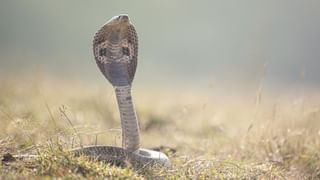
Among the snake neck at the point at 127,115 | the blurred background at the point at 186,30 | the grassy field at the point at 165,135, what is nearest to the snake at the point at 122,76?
the snake neck at the point at 127,115

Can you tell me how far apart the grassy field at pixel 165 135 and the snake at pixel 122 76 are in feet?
0.46

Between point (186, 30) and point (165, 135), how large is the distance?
31.6 metres

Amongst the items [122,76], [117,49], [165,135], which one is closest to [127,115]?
[122,76]

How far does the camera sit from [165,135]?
831cm

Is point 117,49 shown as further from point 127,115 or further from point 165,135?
point 165,135

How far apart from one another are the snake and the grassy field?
0.46ft

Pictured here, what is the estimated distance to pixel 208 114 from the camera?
10336mm

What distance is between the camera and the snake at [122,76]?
557 centimetres

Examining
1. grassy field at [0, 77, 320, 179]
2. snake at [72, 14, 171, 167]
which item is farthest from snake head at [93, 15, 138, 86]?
grassy field at [0, 77, 320, 179]

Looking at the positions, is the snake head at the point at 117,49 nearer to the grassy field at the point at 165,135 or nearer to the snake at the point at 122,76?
the snake at the point at 122,76

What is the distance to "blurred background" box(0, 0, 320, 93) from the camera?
25.8m

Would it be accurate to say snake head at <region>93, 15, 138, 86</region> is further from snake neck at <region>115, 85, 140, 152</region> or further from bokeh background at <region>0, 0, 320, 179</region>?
bokeh background at <region>0, 0, 320, 179</region>

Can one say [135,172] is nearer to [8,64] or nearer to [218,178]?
[218,178]

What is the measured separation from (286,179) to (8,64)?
8.27 meters
